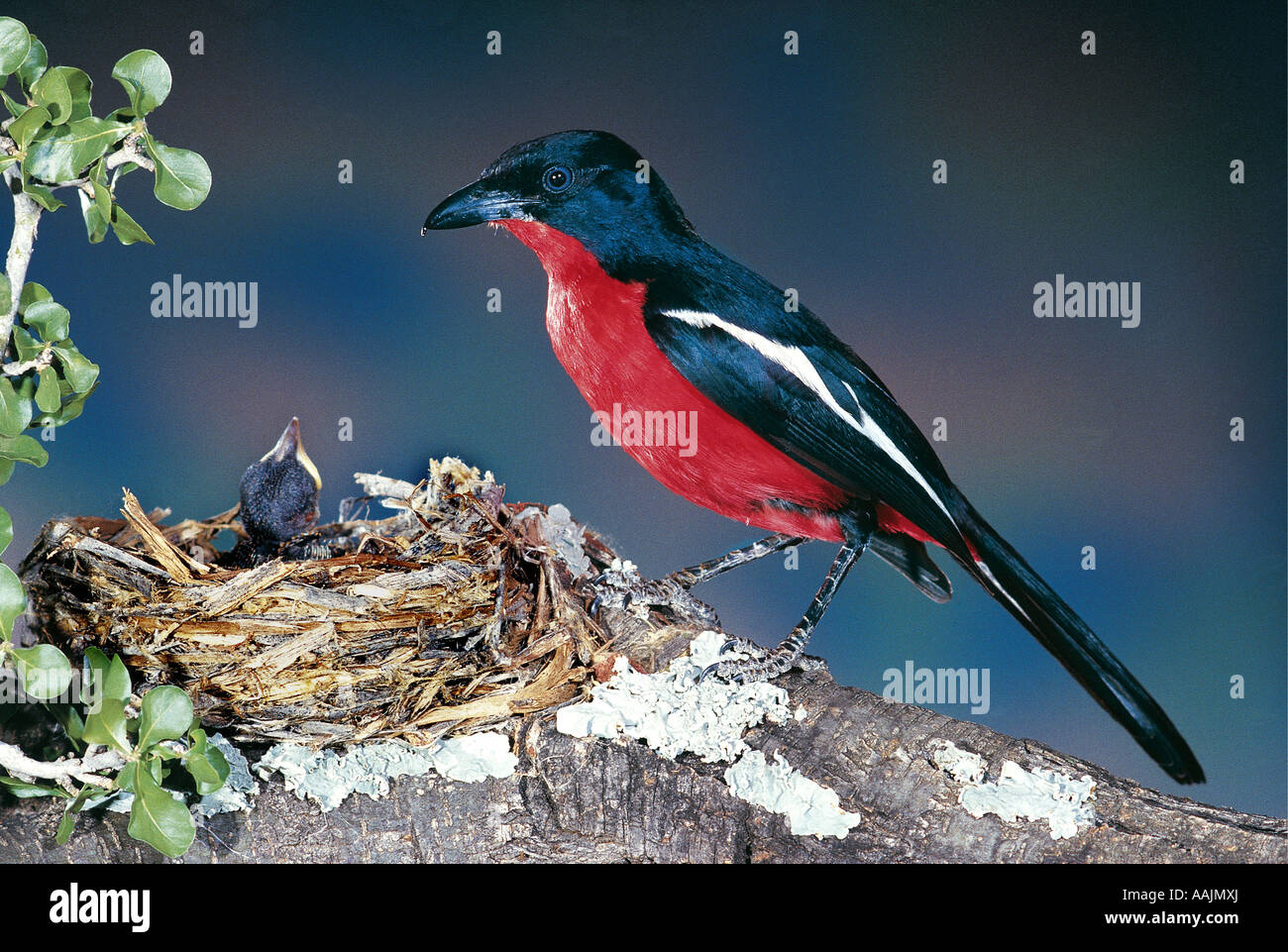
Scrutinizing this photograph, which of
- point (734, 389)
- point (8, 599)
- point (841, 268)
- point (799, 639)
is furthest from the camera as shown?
point (841, 268)

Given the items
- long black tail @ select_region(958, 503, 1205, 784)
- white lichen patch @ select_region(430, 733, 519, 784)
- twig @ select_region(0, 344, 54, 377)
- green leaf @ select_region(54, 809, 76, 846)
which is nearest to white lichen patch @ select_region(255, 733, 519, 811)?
white lichen patch @ select_region(430, 733, 519, 784)

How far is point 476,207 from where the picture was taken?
1.70 meters

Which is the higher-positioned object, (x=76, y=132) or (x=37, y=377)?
(x=76, y=132)

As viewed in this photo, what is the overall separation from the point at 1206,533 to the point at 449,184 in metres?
1.70

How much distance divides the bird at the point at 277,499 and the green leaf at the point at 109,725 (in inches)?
22.0

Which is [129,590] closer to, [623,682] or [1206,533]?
[623,682]

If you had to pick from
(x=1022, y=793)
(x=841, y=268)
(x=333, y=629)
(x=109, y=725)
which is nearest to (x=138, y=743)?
(x=109, y=725)

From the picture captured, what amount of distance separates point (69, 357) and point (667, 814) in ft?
3.18

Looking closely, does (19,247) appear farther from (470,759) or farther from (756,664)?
(756,664)

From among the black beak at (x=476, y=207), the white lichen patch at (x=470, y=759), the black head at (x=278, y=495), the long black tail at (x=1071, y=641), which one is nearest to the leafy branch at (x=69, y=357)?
the white lichen patch at (x=470, y=759)

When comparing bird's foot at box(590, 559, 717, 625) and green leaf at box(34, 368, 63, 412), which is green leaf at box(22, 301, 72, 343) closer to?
green leaf at box(34, 368, 63, 412)

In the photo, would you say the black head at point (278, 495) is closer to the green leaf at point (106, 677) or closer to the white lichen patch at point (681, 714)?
the green leaf at point (106, 677)

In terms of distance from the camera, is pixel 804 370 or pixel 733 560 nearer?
pixel 804 370

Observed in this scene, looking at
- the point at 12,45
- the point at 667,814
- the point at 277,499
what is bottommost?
the point at 667,814
